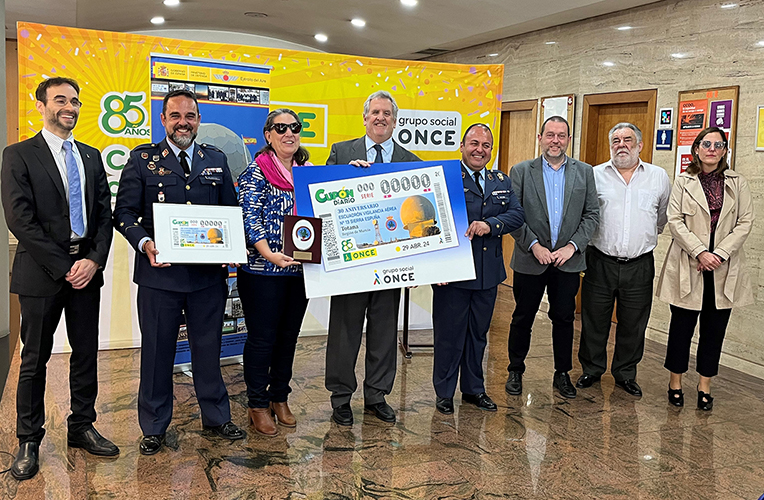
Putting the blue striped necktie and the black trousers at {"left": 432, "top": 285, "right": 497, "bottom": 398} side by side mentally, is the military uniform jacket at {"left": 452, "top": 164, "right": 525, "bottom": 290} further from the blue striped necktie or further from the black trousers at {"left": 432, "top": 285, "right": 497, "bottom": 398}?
the blue striped necktie

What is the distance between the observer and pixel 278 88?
4520 millimetres

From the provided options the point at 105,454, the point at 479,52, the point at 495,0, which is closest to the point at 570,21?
the point at 495,0

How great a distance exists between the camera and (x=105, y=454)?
307 cm

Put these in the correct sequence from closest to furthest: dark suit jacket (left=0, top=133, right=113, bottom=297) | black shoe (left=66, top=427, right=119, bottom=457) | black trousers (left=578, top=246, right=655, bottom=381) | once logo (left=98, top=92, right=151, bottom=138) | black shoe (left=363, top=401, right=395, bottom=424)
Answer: dark suit jacket (left=0, top=133, right=113, bottom=297) → black shoe (left=66, top=427, right=119, bottom=457) → black shoe (left=363, top=401, right=395, bottom=424) → black trousers (left=578, top=246, right=655, bottom=381) → once logo (left=98, top=92, right=151, bottom=138)

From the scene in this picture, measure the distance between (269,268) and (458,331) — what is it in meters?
1.14

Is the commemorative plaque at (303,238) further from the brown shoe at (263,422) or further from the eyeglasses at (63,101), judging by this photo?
the eyeglasses at (63,101)

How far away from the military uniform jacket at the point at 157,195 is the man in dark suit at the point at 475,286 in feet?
4.32

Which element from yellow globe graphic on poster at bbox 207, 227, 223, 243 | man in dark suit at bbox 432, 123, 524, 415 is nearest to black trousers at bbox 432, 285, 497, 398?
man in dark suit at bbox 432, 123, 524, 415

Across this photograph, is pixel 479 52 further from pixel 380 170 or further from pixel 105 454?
pixel 105 454

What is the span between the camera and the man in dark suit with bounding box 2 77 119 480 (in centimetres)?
274

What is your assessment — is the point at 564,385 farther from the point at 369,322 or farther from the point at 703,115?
the point at 703,115

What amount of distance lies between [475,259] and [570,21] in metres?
3.94

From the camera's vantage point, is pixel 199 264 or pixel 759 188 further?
pixel 759 188

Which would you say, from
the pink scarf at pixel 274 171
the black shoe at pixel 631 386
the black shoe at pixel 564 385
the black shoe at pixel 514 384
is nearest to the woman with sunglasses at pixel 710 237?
the black shoe at pixel 631 386
